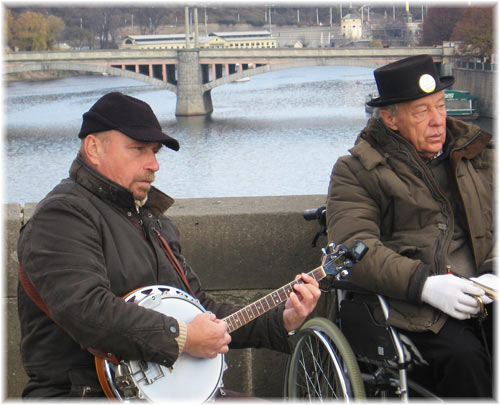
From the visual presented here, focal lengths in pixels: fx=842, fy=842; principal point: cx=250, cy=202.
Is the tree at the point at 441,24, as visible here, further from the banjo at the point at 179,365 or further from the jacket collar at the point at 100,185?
the jacket collar at the point at 100,185

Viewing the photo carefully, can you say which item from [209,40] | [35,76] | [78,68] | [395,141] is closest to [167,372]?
[395,141]

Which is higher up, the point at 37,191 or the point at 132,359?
the point at 132,359

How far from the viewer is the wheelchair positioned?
2031 millimetres

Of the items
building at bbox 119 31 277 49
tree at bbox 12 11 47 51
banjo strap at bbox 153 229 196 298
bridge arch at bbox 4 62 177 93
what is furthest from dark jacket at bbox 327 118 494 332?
building at bbox 119 31 277 49

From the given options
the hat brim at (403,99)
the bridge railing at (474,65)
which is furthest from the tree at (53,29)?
the hat brim at (403,99)

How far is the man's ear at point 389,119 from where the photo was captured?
241cm

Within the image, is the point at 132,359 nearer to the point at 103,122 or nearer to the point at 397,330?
the point at 103,122

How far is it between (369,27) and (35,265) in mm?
69320

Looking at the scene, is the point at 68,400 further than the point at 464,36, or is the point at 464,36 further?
the point at 464,36

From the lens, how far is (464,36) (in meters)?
44.6

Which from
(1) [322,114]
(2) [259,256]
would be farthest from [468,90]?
(2) [259,256]

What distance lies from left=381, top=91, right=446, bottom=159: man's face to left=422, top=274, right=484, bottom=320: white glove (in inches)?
18.1

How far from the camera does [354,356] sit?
6.81 ft

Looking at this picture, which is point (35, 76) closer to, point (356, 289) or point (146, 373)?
point (356, 289)
